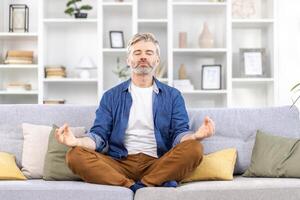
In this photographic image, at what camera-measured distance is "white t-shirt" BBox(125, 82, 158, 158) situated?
3.21 metres

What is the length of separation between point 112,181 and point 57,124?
73 centimetres

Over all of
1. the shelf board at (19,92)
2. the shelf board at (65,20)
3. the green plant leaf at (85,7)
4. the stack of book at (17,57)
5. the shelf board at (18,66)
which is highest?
the green plant leaf at (85,7)

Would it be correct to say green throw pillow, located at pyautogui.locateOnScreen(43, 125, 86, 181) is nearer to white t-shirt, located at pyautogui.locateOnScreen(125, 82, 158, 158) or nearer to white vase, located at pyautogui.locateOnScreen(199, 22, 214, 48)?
white t-shirt, located at pyautogui.locateOnScreen(125, 82, 158, 158)

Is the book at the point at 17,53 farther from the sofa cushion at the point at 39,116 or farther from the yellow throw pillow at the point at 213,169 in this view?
the yellow throw pillow at the point at 213,169

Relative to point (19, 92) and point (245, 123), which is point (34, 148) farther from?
point (19, 92)

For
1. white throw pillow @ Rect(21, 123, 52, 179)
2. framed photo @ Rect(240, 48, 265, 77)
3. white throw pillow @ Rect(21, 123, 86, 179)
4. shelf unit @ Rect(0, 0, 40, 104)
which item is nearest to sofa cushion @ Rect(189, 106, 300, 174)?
white throw pillow @ Rect(21, 123, 86, 179)

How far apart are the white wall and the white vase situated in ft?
2.13

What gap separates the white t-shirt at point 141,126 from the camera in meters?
3.21

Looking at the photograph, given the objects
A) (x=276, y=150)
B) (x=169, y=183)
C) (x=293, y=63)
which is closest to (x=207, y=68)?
(x=293, y=63)

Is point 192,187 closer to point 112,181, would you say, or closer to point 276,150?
point 112,181

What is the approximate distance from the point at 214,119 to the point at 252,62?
7.04ft

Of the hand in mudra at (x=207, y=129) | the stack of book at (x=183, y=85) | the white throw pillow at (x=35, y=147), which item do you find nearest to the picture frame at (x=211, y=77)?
the stack of book at (x=183, y=85)

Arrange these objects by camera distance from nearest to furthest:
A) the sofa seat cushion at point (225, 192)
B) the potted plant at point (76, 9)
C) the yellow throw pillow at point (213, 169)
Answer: the sofa seat cushion at point (225, 192)
the yellow throw pillow at point (213, 169)
the potted plant at point (76, 9)

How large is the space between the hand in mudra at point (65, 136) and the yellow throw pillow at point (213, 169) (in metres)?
0.65
